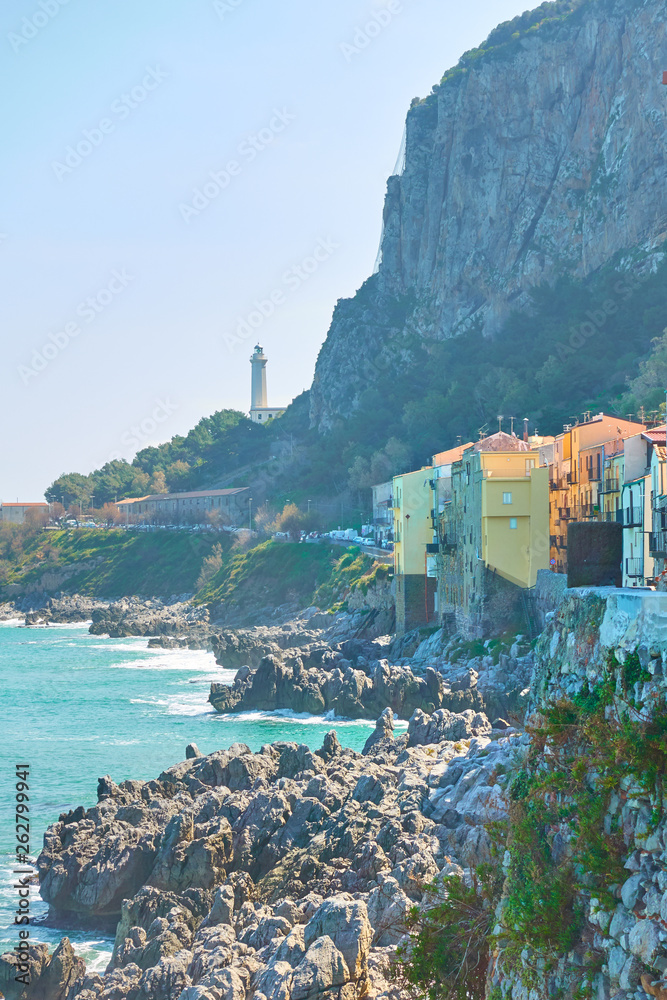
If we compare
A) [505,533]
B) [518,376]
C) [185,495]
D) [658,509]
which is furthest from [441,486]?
[185,495]

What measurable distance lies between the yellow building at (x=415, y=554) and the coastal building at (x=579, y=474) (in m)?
9.42

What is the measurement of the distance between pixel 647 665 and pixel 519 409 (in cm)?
6546

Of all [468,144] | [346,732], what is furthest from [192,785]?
[468,144]

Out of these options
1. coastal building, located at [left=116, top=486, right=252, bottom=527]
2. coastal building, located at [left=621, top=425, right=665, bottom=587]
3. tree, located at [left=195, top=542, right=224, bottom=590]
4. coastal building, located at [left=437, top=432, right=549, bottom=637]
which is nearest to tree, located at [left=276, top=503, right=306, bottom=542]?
tree, located at [left=195, top=542, right=224, bottom=590]

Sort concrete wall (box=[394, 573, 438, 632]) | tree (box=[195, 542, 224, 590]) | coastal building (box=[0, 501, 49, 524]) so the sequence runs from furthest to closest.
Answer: coastal building (box=[0, 501, 49, 524]) → tree (box=[195, 542, 224, 590]) → concrete wall (box=[394, 573, 438, 632])

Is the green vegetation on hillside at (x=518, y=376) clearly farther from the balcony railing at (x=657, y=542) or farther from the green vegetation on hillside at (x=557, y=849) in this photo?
the green vegetation on hillside at (x=557, y=849)

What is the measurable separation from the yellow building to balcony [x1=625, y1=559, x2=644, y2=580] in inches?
820

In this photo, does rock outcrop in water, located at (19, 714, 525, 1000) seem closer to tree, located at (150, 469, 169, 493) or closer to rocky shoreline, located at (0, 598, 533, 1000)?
rocky shoreline, located at (0, 598, 533, 1000)

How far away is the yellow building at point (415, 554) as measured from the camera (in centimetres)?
4834

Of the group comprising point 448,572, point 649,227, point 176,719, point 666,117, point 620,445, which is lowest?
point 176,719

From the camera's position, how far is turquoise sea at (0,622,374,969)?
25656 millimetres

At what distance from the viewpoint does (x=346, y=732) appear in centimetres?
3497

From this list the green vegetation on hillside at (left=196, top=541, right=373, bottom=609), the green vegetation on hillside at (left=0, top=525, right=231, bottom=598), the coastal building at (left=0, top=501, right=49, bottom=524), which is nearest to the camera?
the green vegetation on hillside at (left=196, top=541, right=373, bottom=609)

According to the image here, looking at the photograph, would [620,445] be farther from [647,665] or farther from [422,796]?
[647,665]
